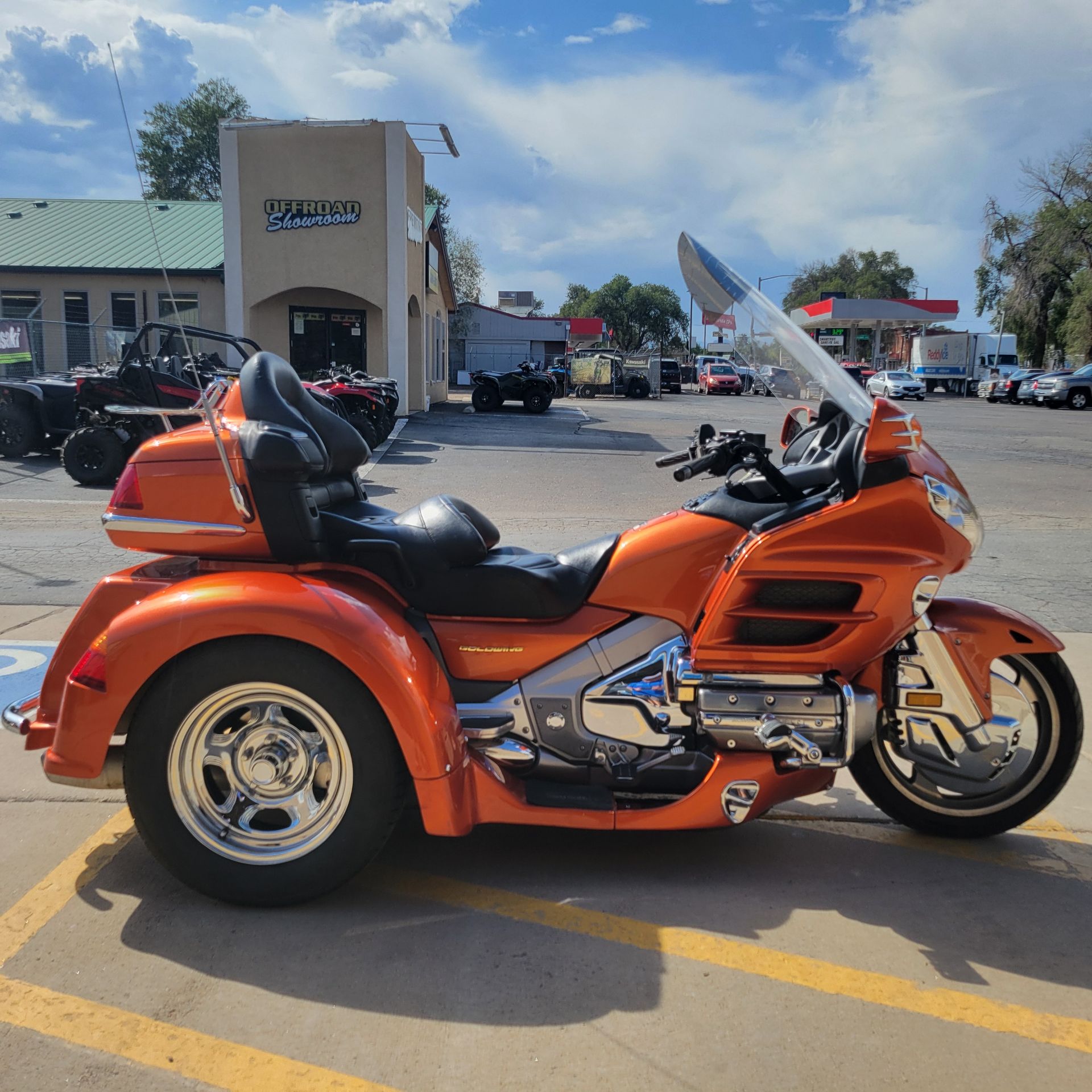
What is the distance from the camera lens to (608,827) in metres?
2.89

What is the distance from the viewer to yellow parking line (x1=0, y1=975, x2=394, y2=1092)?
214 cm

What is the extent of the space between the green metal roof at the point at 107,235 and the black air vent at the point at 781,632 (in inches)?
960

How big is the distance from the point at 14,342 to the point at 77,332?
7.50 metres

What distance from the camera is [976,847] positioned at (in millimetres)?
3275

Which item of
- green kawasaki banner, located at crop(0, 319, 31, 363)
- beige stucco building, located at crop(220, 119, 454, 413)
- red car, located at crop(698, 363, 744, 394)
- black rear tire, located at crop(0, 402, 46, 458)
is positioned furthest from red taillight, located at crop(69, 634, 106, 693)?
red car, located at crop(698, 363, 744, 394)

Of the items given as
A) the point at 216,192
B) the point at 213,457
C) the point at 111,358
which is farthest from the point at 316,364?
the point at 216,192

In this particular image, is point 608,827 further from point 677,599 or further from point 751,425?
point 751,425

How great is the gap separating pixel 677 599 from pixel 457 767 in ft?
2.77

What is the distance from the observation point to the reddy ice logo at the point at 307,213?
23.2 metres

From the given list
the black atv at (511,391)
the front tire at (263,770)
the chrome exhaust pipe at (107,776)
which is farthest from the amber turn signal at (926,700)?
the black atv at (511,391)

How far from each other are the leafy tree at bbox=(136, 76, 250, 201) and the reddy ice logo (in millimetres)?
33469

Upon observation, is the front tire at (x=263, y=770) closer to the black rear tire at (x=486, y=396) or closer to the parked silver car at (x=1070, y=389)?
the black rear tire at (x=486, y=396)

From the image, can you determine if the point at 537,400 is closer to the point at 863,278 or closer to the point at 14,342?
the point at 14,342

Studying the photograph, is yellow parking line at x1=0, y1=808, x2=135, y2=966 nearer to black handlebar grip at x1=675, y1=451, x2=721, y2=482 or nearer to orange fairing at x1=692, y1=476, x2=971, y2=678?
orange fairing at x1=692, y1=476, x2=971, y2=678
